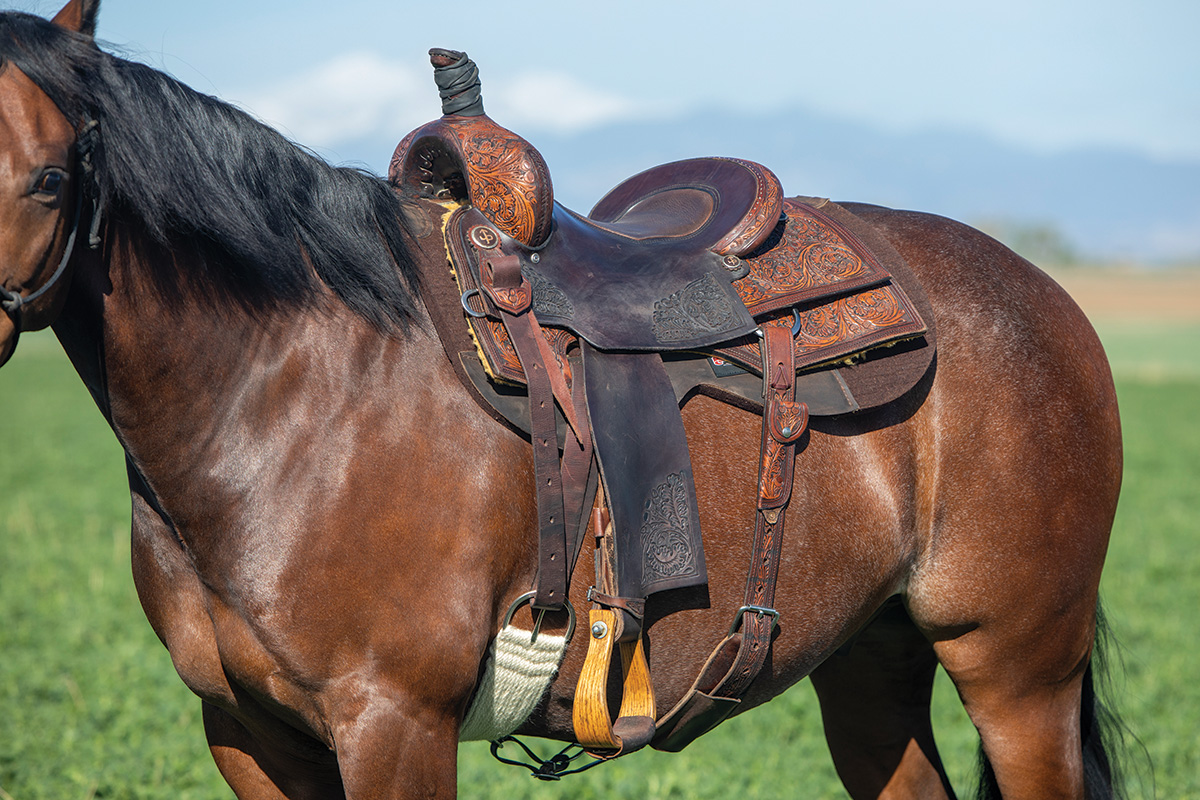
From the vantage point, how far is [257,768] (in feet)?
6.87

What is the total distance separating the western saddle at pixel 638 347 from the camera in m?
1.90

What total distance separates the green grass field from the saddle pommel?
8.82 feet

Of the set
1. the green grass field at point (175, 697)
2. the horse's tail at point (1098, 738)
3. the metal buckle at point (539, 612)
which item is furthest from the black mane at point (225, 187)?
the green grass field at point (175, 697)

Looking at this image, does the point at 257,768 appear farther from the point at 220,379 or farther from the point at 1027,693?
the point at 1027,693

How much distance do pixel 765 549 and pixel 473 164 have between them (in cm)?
103

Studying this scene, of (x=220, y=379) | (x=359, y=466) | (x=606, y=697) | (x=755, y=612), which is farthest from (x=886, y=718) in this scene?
(x=220, y=379)

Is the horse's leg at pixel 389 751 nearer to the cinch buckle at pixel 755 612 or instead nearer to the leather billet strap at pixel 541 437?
the leather billet strap at pixel 541 437

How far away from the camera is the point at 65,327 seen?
5.47 ft

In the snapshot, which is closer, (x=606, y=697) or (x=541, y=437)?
(x=541, y=437)

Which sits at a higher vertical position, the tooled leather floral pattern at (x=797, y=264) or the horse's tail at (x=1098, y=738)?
Result: the tooled leather floral pattern at (x=797, y=264)

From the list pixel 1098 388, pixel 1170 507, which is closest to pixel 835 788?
pixel 1098 388

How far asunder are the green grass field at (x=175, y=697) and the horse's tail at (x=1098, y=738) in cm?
97

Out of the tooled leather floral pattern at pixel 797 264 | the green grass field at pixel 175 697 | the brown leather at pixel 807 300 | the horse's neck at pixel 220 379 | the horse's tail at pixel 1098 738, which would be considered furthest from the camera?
the green grass field at pixel 175 697

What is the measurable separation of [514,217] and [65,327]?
86 centimetres
